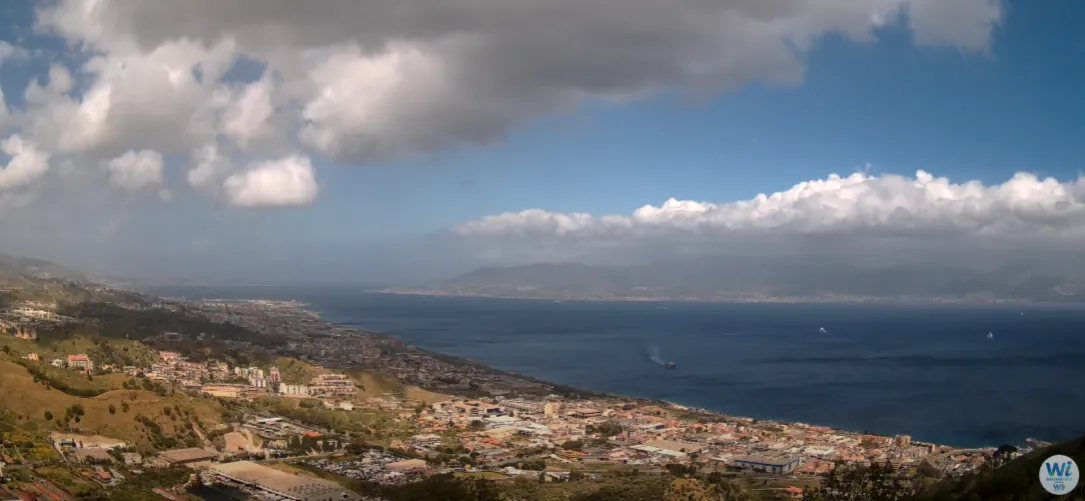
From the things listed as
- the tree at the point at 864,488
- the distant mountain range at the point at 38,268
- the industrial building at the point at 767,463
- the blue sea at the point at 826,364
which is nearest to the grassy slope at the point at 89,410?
the industrial building at the point at 767,463

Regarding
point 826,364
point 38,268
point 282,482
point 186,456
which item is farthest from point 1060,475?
point 38,268

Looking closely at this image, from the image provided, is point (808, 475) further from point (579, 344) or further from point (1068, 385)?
point (579, 344)

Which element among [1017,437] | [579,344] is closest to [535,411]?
[1017,437]

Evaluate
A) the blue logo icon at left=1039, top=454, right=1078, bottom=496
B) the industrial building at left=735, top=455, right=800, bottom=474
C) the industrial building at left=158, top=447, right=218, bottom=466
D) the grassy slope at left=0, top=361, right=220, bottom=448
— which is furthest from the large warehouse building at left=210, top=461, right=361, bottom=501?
the blue logo icon at left=1039, top=454, right=1078, bottom=496

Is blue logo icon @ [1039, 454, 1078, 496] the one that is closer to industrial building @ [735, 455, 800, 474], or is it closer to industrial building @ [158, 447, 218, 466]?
industrial building @ [735, 455, 800, 474]

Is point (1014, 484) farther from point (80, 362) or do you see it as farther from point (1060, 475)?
point (80, 362)

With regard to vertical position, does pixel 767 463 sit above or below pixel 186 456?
above
